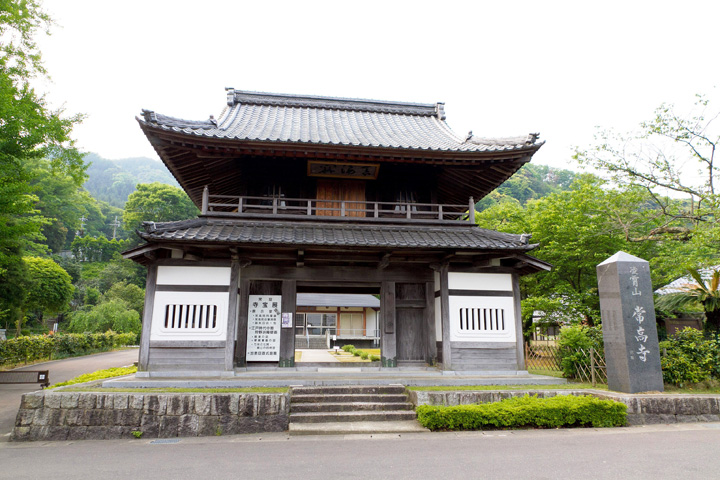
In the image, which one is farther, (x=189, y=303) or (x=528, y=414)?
(x=189, y=303)

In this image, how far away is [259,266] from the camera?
11.2 m

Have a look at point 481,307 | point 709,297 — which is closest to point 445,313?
point 481,307

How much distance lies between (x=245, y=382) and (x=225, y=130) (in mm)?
7050

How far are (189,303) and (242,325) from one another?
5.46 ft

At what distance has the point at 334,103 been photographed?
53.7 ft

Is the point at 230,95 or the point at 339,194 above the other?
the point at 230,95

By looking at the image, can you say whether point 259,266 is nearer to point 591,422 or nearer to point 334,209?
point 334,209

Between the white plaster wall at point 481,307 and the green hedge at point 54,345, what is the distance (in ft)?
73.2

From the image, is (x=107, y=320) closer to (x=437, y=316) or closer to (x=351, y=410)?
(x=437, y=316)

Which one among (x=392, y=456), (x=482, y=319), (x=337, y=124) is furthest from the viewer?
(x=337, y=124)

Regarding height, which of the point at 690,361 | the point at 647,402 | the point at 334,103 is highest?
the point at 334,103

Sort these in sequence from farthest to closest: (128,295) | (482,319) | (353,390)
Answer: (128,295)
(482,319)
(353,390)

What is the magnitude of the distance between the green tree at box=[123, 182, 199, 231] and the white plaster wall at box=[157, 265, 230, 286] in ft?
173

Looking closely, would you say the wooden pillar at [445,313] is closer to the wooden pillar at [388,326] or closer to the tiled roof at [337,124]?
the wooden pillar at [388,326]
